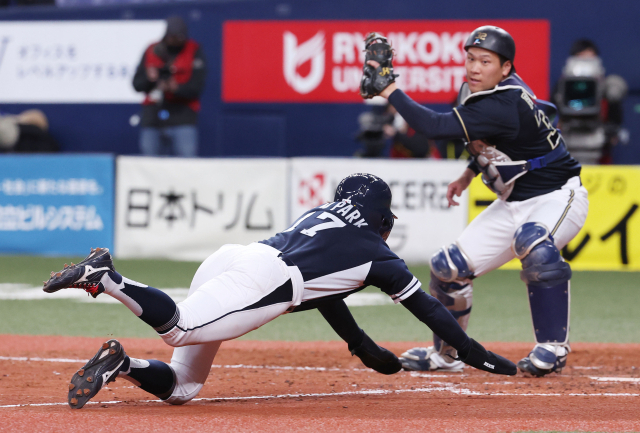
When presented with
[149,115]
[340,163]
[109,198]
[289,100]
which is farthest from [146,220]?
[289,100]

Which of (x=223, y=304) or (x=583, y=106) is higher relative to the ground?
(x=583, y=106)

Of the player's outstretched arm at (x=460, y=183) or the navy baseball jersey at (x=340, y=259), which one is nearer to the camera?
the navy baseball jersey at (x=340, y=259)

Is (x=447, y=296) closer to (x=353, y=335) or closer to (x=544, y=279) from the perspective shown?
(x=544, y=279)

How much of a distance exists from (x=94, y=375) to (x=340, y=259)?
4.13 feet

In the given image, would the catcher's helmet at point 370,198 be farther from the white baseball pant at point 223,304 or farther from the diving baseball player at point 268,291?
the white baseball pant at point 223,304

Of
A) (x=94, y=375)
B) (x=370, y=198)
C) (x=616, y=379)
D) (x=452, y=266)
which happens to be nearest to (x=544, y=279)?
(x=452, y=266)

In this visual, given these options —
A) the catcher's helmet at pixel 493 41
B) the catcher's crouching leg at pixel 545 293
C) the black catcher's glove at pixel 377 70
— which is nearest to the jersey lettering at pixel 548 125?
the catcher's helmet at pixel 493 41

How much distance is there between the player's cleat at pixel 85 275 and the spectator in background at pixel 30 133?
32.9ft

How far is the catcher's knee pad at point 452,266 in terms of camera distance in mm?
5664

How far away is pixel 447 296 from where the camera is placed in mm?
5809

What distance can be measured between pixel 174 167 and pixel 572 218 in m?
6.57

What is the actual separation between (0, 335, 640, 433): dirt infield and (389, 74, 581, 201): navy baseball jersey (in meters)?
1.23

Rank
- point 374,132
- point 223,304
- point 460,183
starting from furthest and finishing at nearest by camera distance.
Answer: point 374,132
point 460,183
point 223,304

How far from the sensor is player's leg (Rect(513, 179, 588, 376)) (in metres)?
5.45
